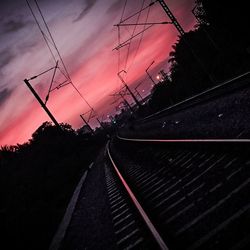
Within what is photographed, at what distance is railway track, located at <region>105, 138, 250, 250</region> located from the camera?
13.7 feet

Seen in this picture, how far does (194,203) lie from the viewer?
17.6 feet

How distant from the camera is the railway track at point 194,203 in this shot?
4.18 metres

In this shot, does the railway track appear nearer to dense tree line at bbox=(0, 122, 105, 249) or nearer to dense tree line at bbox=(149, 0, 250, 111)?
dense tree line at bbox=(0, 122, 105, 249)

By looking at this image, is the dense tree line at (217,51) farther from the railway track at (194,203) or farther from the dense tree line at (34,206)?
the railway track at (194,203)

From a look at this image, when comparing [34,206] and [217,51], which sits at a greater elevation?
[217,51]

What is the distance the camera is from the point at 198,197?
18.0 feet

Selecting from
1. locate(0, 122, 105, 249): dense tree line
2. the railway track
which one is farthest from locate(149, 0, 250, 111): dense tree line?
the railway track

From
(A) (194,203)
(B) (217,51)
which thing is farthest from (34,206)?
(B) (217,51)

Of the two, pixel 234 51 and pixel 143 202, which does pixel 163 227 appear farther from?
pixel 234 51

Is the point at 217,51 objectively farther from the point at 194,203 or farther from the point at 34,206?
the point at 194,203

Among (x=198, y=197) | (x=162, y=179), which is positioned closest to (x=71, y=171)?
(x=162, y=179)

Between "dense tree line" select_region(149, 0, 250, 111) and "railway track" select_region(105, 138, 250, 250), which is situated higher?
"dense tree line" select_region(149, 0, 250, 111)

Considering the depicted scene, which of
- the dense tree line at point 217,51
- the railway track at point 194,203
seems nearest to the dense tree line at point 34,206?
the railway track at point 194,203

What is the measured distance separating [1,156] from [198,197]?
42393 millimetres
